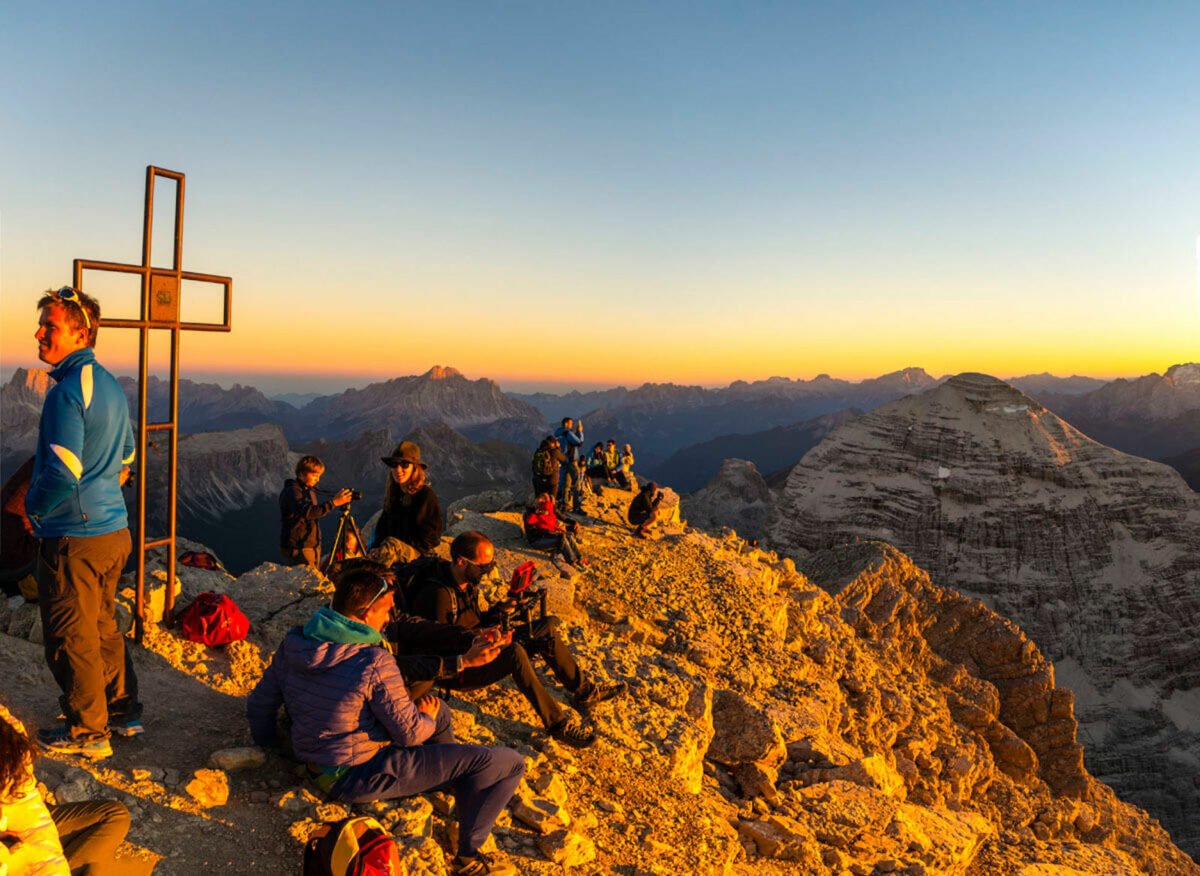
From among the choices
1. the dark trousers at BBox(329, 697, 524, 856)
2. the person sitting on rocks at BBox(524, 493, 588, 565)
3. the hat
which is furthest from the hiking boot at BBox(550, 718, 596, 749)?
the person sitting on rocks at BBox(524, 493, 588, 565)

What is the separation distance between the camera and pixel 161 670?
546 centimetres

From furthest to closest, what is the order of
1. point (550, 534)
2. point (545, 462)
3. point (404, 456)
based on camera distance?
point (545, 462), point (550, 534), point (404, 456)

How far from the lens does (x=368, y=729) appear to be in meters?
3.92

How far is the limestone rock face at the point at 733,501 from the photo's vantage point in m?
97.9

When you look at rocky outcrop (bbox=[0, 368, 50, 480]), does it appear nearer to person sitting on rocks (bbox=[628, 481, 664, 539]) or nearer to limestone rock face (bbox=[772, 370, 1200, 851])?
limestone rock face (bbox=[772, 370, 1200, 851])

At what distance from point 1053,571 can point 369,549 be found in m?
73.8

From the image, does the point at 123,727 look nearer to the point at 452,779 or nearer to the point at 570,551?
the point at 452,779

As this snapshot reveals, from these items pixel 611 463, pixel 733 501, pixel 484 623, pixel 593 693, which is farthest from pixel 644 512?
pixel 733 501

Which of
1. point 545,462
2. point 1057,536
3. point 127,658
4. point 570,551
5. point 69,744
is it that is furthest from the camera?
point 1057,536

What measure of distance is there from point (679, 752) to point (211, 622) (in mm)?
4619

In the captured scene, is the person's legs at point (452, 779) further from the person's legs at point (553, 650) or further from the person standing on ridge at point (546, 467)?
the person standing on ridge at point (546, 467)

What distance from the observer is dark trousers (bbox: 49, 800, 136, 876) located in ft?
9.51

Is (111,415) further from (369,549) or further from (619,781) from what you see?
(619,781)

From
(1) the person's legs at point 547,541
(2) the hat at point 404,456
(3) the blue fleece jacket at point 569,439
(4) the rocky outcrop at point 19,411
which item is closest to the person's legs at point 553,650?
(2) the hat at point 404,456
